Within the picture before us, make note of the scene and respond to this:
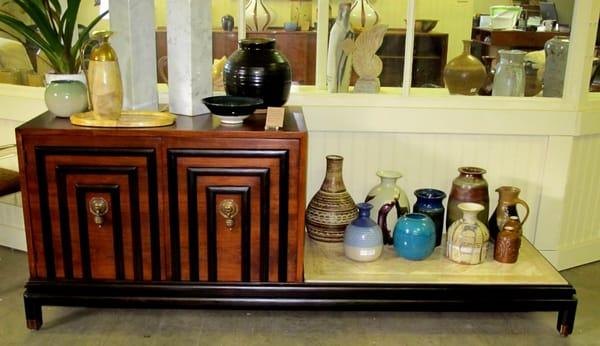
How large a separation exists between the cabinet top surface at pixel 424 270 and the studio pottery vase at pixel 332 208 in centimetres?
8

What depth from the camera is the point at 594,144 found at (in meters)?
2.86

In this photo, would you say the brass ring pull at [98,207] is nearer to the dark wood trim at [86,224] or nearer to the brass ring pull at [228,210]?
the dark wood trim at [86,224]

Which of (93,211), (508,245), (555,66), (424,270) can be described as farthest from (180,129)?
(555,66)

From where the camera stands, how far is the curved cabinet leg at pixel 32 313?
2254mm

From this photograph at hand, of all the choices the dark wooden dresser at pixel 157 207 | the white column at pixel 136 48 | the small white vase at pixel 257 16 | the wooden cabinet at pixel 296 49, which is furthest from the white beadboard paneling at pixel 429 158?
the white column at pixel 136 48

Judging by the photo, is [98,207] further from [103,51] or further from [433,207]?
[433,207]

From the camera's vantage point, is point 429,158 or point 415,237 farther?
point 429,158

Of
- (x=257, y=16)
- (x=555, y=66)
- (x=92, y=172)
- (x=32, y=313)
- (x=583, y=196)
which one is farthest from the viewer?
(x=257, y=16)

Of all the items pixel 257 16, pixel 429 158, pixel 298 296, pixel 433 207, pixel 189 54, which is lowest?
pixel 298 296

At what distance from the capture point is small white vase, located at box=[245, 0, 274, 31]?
2.98 metres

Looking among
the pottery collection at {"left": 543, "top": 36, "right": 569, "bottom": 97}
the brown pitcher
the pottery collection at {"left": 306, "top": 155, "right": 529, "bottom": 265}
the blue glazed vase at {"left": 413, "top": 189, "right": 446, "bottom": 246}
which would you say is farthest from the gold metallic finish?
the pottery collection at {"left": 543, "top": 36, "right": 569, "bottom": 97}

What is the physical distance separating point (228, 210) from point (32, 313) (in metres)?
0.86

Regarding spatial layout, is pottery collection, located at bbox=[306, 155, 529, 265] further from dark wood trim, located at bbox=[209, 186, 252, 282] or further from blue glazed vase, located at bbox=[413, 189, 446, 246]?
dark wood trim, located at bbox=[209, 186, 252, 282]

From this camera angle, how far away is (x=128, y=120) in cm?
223
